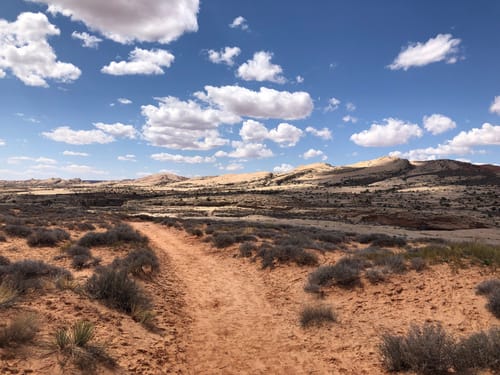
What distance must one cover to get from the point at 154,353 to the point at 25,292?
3.36 m

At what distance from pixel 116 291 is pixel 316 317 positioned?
15.6 ft

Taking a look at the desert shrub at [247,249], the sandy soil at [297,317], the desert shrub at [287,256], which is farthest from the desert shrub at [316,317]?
the desert shrub at [247,249]

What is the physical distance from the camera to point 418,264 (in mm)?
10938

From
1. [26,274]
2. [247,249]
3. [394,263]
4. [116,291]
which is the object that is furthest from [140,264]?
[394,263]

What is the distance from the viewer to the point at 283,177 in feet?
460

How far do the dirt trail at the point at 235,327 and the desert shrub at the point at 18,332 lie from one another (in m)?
2.65

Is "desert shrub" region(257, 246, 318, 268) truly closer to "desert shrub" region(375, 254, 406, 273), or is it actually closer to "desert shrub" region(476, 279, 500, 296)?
"desert shrub" region(375, 254, 406, 273)

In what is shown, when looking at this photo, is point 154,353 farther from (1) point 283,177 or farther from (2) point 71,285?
(1) point 283,177

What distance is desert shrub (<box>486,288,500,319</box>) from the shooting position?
24.8 ft

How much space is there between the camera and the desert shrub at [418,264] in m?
10.9

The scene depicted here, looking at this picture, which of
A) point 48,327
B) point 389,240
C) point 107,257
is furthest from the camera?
point 389,240

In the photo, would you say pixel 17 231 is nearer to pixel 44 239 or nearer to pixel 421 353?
pixel 44 239

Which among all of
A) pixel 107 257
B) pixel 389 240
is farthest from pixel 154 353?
pixel 389 240

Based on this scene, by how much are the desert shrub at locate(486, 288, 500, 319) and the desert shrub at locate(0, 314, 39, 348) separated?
903 centimetres
